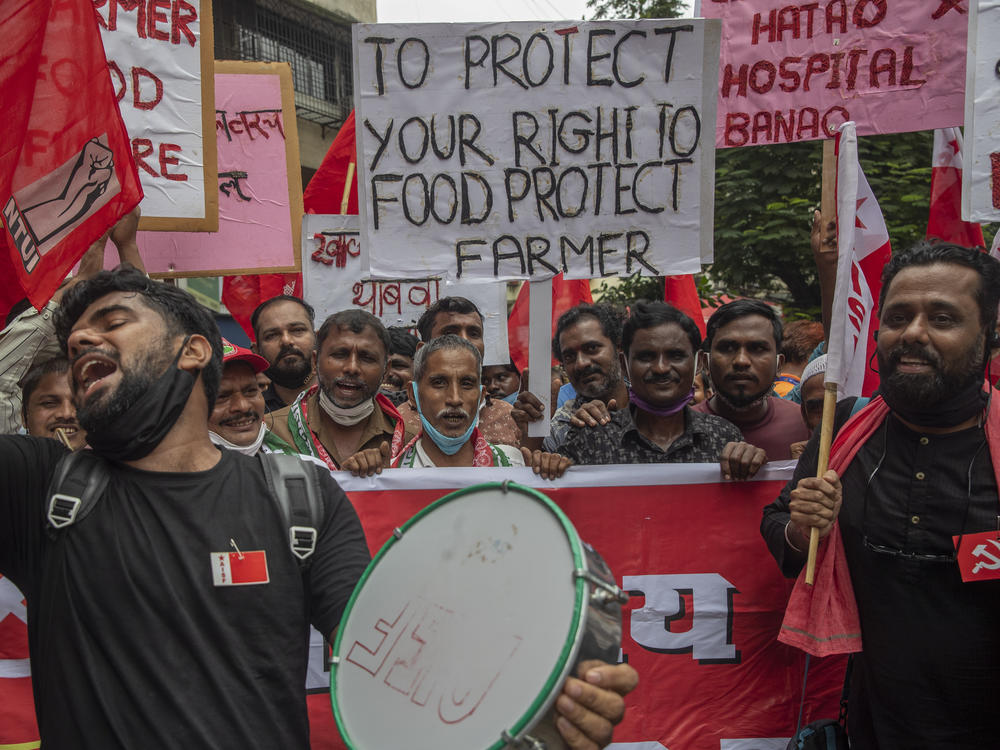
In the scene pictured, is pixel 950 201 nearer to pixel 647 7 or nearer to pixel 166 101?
pixel 166 101

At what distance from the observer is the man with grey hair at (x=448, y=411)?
362 centimetres

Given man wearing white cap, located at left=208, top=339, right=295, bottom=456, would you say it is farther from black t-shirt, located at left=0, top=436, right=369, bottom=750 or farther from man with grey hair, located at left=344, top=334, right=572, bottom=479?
black t-shirt, located at left=0, top=436, right=369, bottom=750

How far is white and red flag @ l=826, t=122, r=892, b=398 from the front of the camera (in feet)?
8.45

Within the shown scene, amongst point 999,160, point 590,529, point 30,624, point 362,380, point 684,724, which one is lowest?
point 684,724

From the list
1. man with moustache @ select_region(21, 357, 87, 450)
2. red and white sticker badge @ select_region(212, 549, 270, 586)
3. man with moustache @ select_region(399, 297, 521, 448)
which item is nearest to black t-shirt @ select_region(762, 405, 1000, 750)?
red and white sticker badge @ select_region(212, 549, 270, 586)

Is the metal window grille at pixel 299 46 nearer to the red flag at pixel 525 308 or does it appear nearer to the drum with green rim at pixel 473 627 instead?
the red flag at pixel 525 308

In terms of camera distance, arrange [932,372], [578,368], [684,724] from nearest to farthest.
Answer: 1. [932,372]
2. [684,724]
3. [578,368]

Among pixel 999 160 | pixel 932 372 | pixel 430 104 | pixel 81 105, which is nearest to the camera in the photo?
pixel 932 372

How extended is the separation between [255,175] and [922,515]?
15.2 ft

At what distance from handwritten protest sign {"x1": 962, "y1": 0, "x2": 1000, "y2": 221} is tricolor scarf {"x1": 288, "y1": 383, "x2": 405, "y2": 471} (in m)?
2.64

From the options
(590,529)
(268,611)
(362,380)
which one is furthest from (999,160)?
(268,611)

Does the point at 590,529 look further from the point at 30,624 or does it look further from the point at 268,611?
A: the point at 30,624

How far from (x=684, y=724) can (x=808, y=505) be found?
1.19 metres

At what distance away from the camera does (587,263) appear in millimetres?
3641
